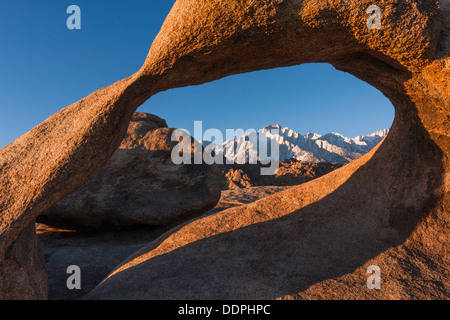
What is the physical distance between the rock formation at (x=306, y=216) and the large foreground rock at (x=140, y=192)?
6.70 feet

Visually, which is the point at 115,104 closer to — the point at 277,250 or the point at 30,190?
the point at 30,190

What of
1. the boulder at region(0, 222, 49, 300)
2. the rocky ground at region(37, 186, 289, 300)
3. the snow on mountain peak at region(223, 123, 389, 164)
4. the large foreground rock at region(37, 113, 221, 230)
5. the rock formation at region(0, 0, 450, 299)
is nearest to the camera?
the boulder at region(0, 222, 49, 300)

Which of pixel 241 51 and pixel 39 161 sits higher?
pixel 241 51

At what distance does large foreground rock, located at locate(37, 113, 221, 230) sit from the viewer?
5.88 m

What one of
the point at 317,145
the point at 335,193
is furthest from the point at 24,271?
the point at 317,145

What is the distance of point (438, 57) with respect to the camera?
295cm

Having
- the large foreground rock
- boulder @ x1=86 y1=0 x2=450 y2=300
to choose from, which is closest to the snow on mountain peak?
the large foreground rock

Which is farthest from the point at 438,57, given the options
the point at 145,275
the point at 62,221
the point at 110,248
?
the point at 62,221

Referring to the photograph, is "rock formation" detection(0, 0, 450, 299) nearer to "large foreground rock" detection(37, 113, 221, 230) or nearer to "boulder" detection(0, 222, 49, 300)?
"boulder" detection(0, 222, 49, 300)

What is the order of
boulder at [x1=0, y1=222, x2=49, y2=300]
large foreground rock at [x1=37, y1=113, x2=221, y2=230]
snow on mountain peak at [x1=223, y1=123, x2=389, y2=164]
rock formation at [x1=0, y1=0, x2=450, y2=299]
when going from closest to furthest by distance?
boulder at [x1=0, y1=222, x2=49, y2=300], rock formation at [x1=0, y1=0, x2=450, y2=299], large foreground rock at [x1=37, y1=113, x2=221, y2=230], snow on mountain peak at [x1=223, y1=123, x2=389, y2=164]

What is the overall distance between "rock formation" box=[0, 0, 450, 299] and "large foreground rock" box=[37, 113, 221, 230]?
6.70ft

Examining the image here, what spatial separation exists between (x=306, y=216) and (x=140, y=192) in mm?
3492

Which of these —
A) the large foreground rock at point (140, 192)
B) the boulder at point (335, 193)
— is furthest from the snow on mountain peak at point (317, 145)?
the boulder at point (335, 193)
